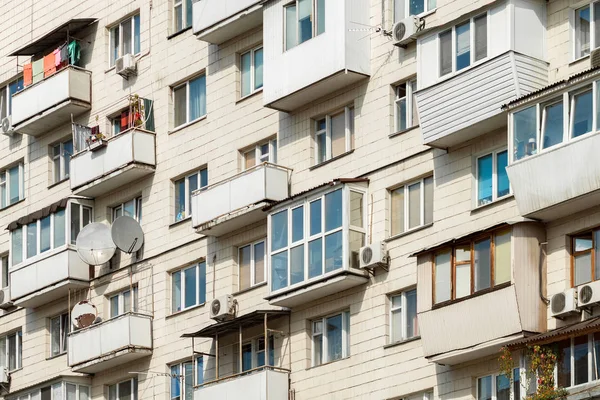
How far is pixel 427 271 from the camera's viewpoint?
40.5m

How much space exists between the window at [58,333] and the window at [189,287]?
16.5 feet

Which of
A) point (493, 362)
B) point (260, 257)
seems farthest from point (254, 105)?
point (493, 362)

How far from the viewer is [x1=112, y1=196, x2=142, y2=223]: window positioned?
168 feet

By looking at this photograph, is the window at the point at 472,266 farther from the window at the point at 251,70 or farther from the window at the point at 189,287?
the window at the point at 189,287

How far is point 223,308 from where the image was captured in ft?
153

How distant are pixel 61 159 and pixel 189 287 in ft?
25.2

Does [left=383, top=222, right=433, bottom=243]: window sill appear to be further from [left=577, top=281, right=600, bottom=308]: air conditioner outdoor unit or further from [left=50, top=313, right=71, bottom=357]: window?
[left=50, top=313, right=71, bottom=357]: window

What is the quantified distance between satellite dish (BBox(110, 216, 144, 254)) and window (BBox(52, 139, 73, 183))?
477 cm

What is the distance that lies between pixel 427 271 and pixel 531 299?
2.99m

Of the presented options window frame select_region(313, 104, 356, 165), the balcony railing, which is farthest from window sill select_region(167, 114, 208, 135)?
the balcony railing

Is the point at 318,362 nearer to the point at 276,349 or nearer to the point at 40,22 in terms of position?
the point at 276,349

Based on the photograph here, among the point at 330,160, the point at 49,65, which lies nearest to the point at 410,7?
the point at 330,160

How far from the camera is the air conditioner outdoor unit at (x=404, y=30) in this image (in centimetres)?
4259

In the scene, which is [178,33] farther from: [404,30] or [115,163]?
[404,30]
